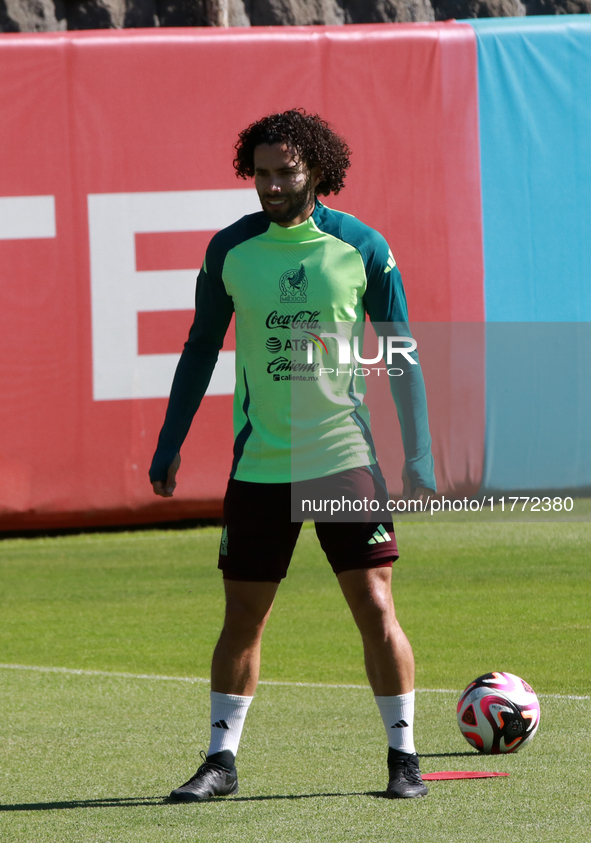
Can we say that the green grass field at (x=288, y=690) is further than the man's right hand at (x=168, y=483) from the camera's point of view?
No

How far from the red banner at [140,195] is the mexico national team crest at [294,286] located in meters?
7.29

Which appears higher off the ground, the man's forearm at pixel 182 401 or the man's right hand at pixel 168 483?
the man's forearm at pixel 182 401

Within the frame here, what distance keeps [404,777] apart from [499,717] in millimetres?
721

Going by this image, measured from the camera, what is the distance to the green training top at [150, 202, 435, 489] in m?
3.91

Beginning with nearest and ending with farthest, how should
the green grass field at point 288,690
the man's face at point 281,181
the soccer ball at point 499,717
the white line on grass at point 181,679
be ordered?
the green grass field at point 288,690 → the man's face at point 281,181 → the soccer ball at point 499,717 → the white line on grass at point 181,679

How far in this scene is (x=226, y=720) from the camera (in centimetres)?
397

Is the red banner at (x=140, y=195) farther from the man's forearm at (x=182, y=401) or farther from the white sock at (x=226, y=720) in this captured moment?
the white sock at (x=226, y=720)

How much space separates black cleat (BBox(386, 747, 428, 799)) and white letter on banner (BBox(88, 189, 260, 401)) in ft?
24.5

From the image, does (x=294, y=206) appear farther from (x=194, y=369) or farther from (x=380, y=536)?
(x=380, y=536)

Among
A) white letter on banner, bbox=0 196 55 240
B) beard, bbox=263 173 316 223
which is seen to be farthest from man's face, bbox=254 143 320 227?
white letter on banner, bbox=0 196 55 240

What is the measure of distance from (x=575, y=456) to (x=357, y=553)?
8300mm

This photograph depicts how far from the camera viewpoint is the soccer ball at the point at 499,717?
14.6 feet

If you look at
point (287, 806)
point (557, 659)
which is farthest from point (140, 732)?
point (557, 659)

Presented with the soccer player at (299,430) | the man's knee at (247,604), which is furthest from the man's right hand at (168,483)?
the man's knee at (247,604)
